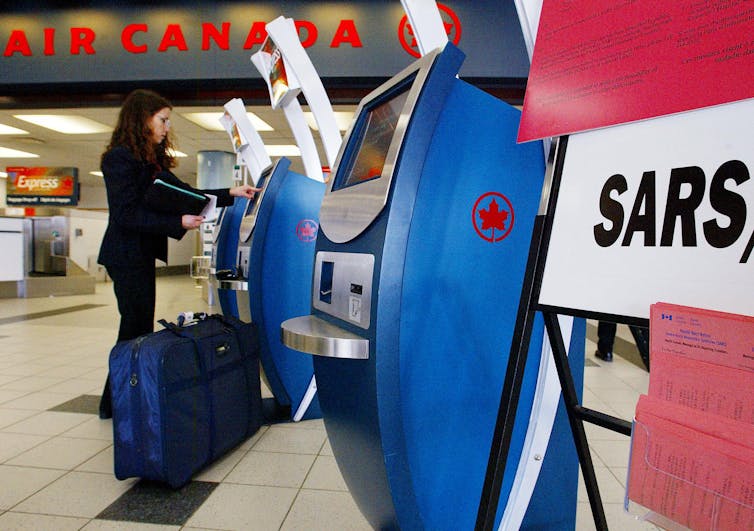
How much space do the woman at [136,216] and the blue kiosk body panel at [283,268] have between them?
1.09 ft

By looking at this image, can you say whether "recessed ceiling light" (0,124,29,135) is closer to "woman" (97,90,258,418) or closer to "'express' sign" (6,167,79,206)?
"'express' sign" (6,167,79,206)

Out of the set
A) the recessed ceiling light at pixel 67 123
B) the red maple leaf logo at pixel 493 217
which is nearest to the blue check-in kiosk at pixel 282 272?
the red maple leaf logo at pixel 493 217

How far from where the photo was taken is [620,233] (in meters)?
0.77

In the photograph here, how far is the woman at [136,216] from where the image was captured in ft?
7.00

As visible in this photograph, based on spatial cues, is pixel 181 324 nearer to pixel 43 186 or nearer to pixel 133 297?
Answer: pixel 133 297

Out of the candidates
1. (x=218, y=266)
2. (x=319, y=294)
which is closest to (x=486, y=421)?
(x=319, y=294)

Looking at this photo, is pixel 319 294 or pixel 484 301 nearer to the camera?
pixel 484 301

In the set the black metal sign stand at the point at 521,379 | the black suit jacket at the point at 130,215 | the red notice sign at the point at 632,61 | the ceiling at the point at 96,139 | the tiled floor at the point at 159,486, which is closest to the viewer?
the red notice sign at the point at 632,61

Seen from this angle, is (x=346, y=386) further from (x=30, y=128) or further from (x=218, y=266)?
(x=30, y=128)

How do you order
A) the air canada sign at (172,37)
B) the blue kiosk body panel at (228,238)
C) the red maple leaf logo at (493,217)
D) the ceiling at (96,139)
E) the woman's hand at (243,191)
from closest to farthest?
the red maple leaf logo at (493,217) < the woman's hand at (243,191) < the blue kiosk body panel at (228,238) < the air canada sign at (172,37) < the ceiling at (96,139)

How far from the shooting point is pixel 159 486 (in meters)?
1.72

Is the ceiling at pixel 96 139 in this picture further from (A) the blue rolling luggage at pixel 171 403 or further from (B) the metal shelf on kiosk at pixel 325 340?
A: (B) the metal shelf on kiosk at pixel 325 340

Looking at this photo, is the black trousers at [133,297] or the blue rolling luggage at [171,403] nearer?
the blue rolling luggage at [171,403]

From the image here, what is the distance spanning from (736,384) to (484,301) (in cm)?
60
